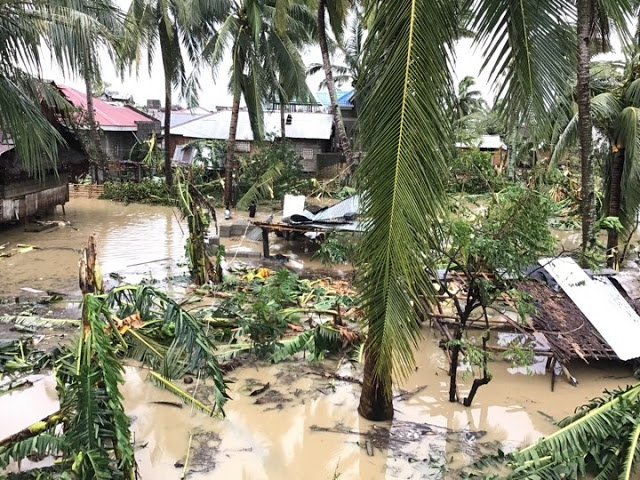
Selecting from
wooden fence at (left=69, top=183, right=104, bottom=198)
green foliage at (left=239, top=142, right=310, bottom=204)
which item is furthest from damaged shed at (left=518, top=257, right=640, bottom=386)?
wooden fence at (left=69, top=183, right=104, bottom=198)

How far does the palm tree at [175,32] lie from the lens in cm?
1511

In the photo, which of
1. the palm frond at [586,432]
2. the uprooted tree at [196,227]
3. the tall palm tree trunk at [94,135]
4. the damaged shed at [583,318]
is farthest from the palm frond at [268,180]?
the palm frond at [586,432]

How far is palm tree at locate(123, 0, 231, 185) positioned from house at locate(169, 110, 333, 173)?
4604 millimetres

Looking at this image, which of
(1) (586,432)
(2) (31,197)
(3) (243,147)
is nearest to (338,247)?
(1) (586,432)

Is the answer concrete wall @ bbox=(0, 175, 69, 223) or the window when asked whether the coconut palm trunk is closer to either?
concrete wall @ bbox=(0, 175, 69, 223)

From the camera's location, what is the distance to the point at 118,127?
21.8 meters

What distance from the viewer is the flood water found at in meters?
4.44

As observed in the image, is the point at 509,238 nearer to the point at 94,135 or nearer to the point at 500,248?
the point at 500,248

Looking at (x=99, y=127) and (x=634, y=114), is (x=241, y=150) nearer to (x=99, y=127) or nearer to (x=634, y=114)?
(x=99, y=127)

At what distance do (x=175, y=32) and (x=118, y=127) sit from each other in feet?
22.2

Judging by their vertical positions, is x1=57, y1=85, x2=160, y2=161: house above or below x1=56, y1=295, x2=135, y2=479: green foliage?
above

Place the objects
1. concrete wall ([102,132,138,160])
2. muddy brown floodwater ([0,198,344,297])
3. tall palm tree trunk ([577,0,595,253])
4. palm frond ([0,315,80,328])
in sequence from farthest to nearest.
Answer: concrete wall ([102,132,138,160])
muddy brown floodwater ([0,198,344,297])
palm frond ([0,315,80,328])
tall palm tree trunk ([577,0,595,253])

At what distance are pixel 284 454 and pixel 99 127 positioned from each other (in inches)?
729

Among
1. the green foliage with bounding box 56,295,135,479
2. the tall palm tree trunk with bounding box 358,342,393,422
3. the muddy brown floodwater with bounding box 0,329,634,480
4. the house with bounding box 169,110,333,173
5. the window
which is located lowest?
the muddy brown floodwater with bounding box 0,329,634,480
